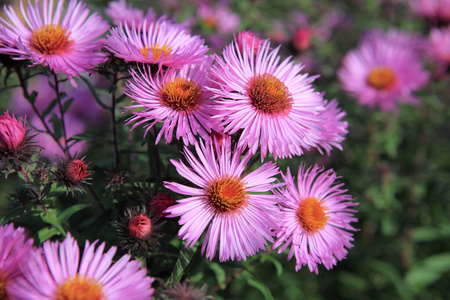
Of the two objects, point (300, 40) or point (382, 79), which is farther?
point (382, 79)

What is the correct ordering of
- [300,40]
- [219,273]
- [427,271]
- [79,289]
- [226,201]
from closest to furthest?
[79,289]
[226,201]
[219,273]
[427,271]
[300,40]

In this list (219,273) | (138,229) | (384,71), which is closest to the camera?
(138,229)

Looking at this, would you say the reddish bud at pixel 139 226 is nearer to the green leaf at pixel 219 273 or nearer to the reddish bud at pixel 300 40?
the green leaf at pixel 219 273

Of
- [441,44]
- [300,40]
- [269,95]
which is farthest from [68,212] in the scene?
[441,44]

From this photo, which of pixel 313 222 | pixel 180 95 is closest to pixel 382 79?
pixel 313 222

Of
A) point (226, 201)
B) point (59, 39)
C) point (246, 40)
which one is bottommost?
point (226, 201)

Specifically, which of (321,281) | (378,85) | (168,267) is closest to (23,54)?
(168,267)

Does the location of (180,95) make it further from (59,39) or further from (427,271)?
(427,271)

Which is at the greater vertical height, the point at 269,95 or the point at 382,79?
the point at 382,79
